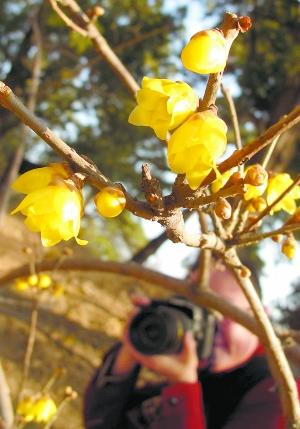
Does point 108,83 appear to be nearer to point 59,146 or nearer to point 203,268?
point 203,268

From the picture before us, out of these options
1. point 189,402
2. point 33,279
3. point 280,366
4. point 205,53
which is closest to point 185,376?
point 189,402

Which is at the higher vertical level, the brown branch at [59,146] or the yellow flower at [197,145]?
the brown branch at [59,146]

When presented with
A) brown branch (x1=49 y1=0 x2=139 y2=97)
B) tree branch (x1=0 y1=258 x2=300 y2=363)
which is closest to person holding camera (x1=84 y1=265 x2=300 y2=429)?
tree branch (x1=0 y1=258 x2=300 y2=363)

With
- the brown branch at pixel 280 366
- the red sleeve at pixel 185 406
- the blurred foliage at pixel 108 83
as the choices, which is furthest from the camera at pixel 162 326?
the blurred foliage at pixel 108 83

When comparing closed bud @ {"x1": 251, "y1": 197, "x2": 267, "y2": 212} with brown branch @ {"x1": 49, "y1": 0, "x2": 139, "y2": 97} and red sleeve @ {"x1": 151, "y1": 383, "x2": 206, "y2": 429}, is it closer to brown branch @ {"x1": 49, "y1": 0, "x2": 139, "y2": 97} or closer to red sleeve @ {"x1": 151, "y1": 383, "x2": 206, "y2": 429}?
brown branch @ {"x1": 49, "y1": 0, "x2": 139, "y2": 97}

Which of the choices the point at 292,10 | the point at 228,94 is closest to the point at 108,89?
the point at 292,10

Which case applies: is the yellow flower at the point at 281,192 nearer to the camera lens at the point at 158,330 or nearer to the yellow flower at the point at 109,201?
the yellow flower at the point at 109,201

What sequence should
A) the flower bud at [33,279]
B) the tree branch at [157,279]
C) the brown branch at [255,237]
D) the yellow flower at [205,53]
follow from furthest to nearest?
the flower bud at [33,279] → the tree branch at [157,279] → the brown branch at [255,237] → the yellow flower at [205,53]
